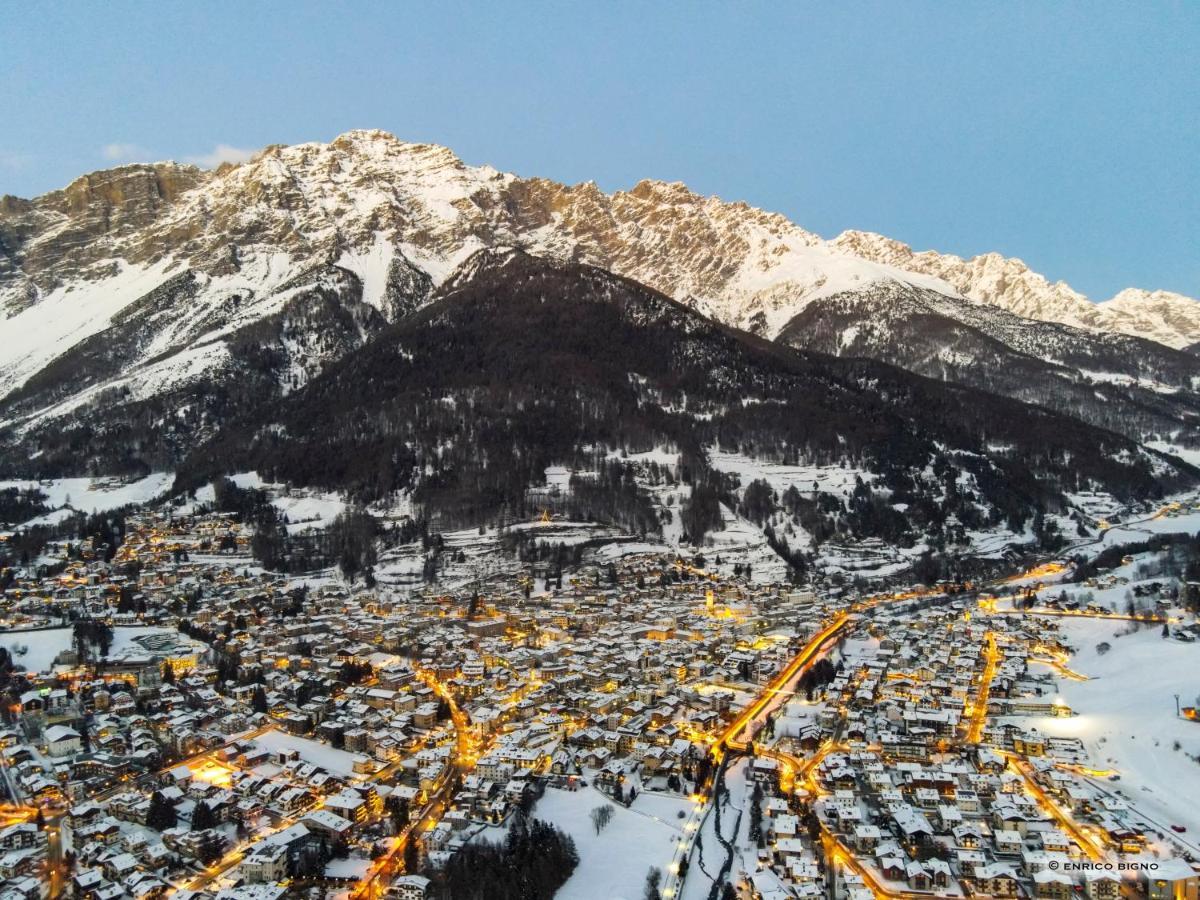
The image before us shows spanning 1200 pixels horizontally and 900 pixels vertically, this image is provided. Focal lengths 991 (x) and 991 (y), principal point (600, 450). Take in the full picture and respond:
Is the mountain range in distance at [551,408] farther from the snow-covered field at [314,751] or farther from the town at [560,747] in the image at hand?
the snow-covered field at [314,751]

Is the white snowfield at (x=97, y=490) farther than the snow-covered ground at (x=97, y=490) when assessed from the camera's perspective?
No

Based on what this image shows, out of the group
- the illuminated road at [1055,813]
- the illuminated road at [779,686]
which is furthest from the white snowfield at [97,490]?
the illuminated road at [1055,813]

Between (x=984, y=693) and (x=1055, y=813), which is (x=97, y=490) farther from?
(x=1055, y=813)

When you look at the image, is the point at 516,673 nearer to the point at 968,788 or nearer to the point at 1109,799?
the point at 968,788

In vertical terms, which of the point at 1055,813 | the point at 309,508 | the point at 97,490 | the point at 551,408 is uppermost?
the point at 551,408

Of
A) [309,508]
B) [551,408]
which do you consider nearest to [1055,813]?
[309,508]

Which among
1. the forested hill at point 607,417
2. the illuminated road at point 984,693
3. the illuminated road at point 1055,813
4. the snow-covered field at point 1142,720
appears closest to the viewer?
the illuminated road at point 1055,813

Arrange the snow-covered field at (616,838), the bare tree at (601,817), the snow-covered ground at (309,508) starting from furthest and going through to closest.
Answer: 1. the snow-covered ground at (309,508)
2. the bare tree at (601,817)
3. the snow-covered field at (616,838)
